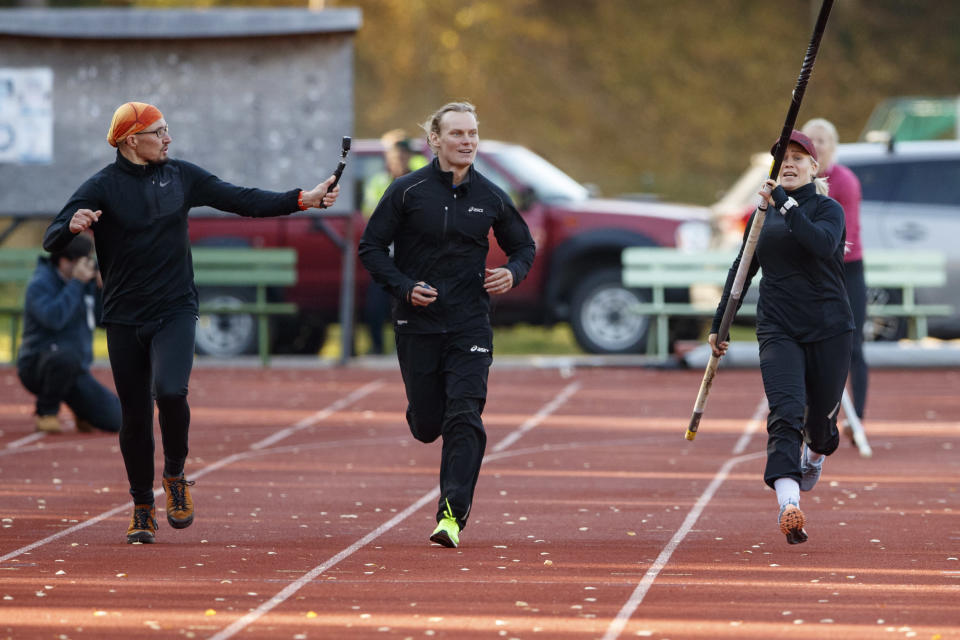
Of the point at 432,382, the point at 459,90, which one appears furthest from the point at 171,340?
the point at 459,90

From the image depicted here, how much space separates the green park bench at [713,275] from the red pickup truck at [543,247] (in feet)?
1.69

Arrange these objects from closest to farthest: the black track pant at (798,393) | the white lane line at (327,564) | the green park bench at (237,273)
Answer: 1. the white lane line at (327,564)
2. the black track pant at (798,393)
3. the green park bench at (237,273)

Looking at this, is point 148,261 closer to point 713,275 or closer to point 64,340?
point 64,340

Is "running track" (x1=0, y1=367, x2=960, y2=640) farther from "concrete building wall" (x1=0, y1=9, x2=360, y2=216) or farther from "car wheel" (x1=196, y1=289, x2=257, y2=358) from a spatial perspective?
"car wheel" (x1=196, y1=289, x2=257, y2=358)

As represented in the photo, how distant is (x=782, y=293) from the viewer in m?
8.09

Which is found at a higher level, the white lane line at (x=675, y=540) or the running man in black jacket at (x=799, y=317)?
the running man in black jacket at (x=799, y=317)

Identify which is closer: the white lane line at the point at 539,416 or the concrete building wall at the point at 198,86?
the white lane line at the point at 539,416

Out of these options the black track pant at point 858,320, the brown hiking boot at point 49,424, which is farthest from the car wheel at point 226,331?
the black track pant at point 858,320

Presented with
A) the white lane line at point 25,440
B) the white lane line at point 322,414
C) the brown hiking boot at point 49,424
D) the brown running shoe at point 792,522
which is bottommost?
the white lane line at point 322,414

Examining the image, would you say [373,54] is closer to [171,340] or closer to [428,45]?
[428,45]

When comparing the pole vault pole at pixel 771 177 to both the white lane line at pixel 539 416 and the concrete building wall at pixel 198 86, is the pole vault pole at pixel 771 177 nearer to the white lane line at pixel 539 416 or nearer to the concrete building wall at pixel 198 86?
the white lane line at pixel 539 416

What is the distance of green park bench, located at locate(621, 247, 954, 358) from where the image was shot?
17.2 meters

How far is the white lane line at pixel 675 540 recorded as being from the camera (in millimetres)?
6309

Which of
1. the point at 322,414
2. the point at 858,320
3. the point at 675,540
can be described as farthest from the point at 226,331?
the point at 675,540
